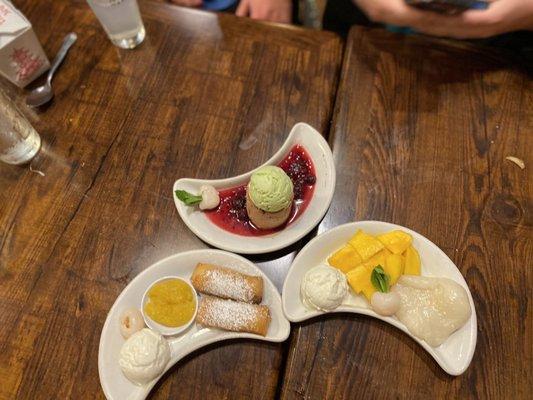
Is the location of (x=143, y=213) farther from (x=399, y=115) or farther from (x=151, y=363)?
(x=399, y=115)

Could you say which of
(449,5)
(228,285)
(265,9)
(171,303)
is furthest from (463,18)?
(171,303)

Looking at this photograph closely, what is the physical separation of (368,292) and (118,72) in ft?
3.68

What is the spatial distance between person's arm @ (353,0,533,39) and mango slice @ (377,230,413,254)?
0.70 metres

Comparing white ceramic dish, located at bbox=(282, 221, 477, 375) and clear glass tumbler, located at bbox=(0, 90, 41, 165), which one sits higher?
clear glass tumbler, located at bbox=(0, 90, 41, 165)

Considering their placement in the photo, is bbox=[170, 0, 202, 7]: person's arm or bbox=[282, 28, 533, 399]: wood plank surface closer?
bbox=[282, 28, 533, 399]: wood plank surface

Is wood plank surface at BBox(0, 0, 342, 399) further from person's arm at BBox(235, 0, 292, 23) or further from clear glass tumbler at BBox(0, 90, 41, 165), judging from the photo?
person's arm at BBox(235, 0, 292, 23)

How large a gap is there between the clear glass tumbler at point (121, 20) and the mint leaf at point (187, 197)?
2.19 feet

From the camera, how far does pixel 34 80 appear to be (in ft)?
4.89

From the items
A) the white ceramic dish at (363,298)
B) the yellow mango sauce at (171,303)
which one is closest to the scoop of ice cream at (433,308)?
the white ceramic dish at (363,298)

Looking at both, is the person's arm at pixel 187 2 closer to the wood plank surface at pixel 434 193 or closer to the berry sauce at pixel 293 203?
the wood plank surface at pixel 434 193

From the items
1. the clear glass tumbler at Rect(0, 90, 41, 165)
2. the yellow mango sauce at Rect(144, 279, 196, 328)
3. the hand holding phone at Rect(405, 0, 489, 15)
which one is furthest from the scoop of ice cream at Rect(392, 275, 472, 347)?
the clear glass tumbler at Rect(0, 90, 41, 165)

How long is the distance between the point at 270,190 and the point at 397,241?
0.37 metres

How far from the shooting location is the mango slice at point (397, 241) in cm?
116

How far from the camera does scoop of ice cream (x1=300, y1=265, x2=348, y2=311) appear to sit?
1.08m
